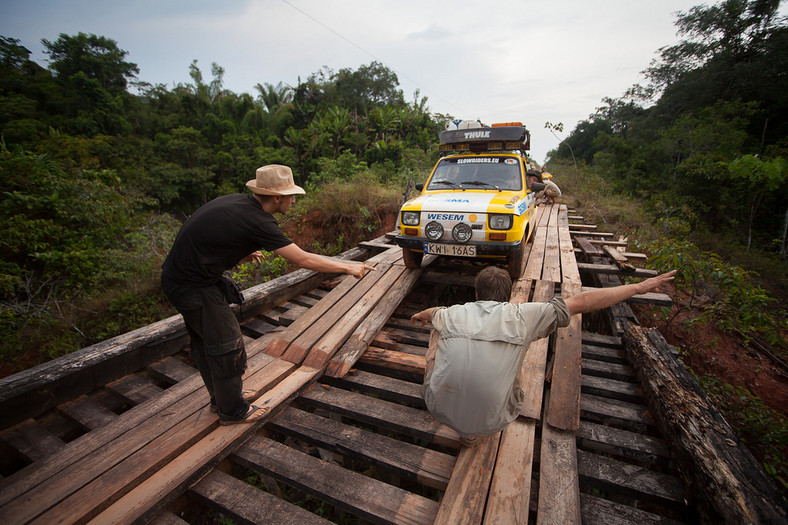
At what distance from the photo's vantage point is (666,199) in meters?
15.8

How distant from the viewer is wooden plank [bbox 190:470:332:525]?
183cm

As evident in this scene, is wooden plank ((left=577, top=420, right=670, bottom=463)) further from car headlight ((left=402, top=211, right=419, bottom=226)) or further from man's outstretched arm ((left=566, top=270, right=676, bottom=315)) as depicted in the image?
car headlight ((left=402, top=211, right=419, bottom=226))

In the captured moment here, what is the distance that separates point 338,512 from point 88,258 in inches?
215

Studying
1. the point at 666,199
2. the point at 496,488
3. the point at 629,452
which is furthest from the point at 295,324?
the point at 666,199

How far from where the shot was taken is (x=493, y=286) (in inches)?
77.9

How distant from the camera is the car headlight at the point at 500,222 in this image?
12.3 ft

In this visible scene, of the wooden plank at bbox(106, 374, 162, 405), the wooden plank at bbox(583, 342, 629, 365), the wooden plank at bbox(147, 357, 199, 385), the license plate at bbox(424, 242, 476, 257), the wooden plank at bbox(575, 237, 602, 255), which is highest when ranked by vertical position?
the license plate at bbox(424, 242, 476, 257)

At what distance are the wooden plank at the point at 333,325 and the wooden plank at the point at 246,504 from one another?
1057mm

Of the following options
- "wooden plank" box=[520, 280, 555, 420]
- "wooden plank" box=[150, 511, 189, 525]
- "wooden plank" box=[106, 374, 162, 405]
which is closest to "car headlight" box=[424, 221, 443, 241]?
"wooden plank" box=[520, 280, 555, 420]

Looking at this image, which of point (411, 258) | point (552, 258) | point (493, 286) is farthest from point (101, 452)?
point (552, 258)

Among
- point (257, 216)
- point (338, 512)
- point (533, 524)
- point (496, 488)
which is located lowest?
point (338, 512)

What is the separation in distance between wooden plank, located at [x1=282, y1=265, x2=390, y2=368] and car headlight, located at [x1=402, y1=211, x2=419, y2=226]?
0.87 meters

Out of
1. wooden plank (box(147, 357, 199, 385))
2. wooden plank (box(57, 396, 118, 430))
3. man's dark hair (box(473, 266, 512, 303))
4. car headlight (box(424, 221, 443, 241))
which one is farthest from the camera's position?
car headlight (box(424, 221, 443, 241))

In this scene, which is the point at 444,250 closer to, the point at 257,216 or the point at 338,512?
the point at 257,216
